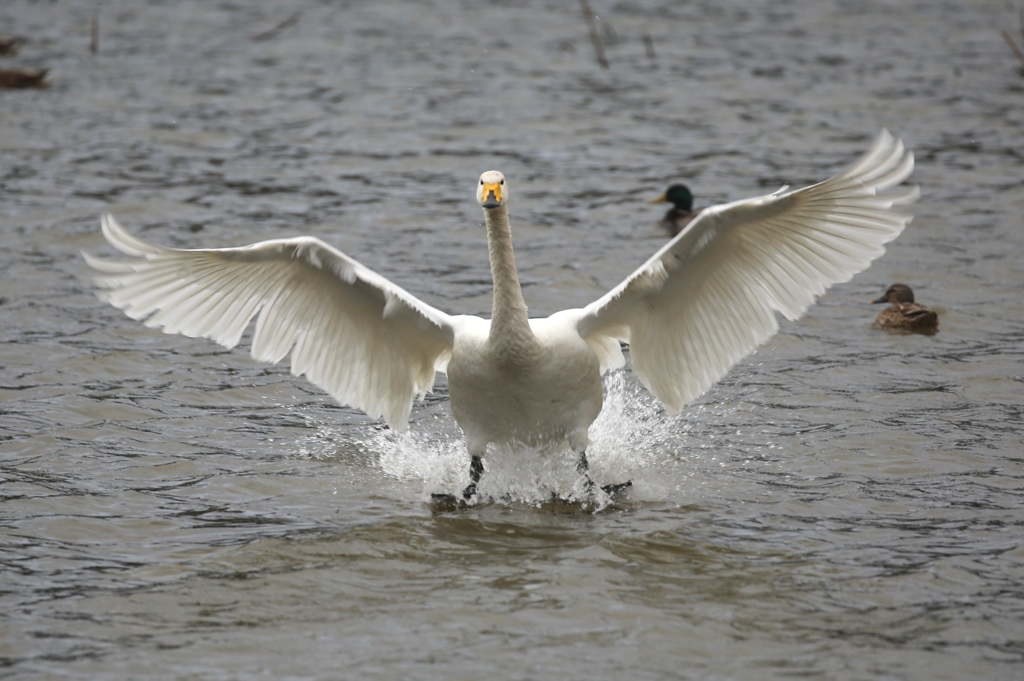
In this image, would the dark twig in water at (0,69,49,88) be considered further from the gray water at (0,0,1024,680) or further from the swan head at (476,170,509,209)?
the swan head at (476,170,509,209)

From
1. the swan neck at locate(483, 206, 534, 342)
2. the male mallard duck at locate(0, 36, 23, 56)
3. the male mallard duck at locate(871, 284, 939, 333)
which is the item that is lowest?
the male mallard duck at locate(871, 284, 939, 333)

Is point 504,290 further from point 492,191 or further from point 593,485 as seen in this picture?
point 593,485

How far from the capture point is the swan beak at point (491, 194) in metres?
7.14

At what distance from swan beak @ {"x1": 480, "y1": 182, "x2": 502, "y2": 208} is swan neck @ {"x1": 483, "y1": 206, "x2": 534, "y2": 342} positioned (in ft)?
0.28

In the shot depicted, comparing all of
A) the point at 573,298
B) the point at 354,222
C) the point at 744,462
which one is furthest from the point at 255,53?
the point at 744,462

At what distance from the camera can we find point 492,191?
718 cm

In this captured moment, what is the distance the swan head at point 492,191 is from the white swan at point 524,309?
0.01 meters

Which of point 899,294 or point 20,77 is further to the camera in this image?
point 20,77

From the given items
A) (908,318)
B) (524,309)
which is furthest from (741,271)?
(908,318)

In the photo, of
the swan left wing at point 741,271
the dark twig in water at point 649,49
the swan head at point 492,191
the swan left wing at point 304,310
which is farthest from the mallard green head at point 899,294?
the dark twig in water at point 649,49

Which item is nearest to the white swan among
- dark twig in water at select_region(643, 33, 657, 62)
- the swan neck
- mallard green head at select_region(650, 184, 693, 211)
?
the swan neck

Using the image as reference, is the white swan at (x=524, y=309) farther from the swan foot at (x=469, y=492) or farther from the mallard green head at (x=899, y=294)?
the mallard green head at (x=899, y=294)

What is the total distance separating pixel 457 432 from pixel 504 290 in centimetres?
226

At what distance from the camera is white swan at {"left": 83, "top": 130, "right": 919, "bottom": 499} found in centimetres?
696
